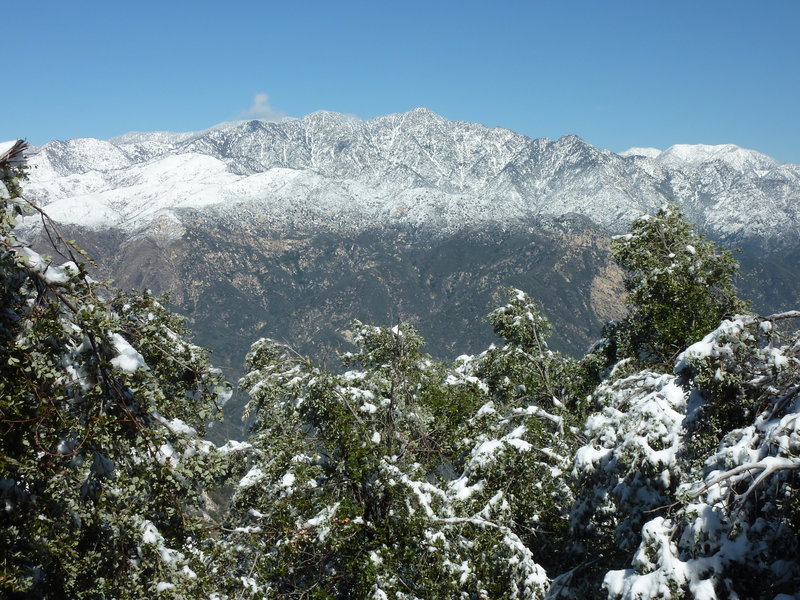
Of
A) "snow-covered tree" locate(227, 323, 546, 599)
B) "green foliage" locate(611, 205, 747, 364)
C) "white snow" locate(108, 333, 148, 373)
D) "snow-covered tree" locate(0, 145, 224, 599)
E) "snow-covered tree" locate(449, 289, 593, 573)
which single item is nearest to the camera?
"snow-covered tree" locate(0, 145, 224, 599)

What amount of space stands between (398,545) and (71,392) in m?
7.20

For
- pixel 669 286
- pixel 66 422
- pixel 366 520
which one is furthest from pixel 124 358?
pixel 669 286

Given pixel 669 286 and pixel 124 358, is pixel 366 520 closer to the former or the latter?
pixel 124 358

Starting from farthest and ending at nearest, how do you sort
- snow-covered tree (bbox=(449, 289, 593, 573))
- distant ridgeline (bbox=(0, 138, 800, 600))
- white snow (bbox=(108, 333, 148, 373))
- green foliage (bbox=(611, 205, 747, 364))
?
green foliage (bbox=(611, 205, 747, 364))
snow-covered tree (bbox=(449, 289, 593, 573))
white snow (bbox=(108, 333, 148, 373))
distant ridgeline (bbox=(0, 138, 800, 600))

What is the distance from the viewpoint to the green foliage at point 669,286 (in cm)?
2478

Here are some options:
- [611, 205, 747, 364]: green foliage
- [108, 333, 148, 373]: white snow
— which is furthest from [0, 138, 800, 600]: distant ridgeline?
[611, 205, 747, 364]: green foliage

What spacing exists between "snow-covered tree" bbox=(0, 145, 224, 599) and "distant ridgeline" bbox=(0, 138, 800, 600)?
3 centimetres

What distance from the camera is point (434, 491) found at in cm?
1370

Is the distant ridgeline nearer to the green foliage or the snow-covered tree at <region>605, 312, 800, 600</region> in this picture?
the snow-covered tree at <region>605, 312, 800, 600</region>

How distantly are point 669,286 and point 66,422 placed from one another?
78.4ft

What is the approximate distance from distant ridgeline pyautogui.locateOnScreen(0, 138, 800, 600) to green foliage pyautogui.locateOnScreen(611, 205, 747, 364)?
18.8 feet

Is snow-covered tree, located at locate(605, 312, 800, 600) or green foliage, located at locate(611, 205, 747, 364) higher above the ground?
green foliage, located at locate(611, 205, 747, 364)

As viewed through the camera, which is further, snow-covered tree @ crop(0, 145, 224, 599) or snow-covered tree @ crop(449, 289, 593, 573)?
snow-covered tree @ crop(449, 289, 593, 573)

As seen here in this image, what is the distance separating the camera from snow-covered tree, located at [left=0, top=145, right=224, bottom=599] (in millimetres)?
6395
